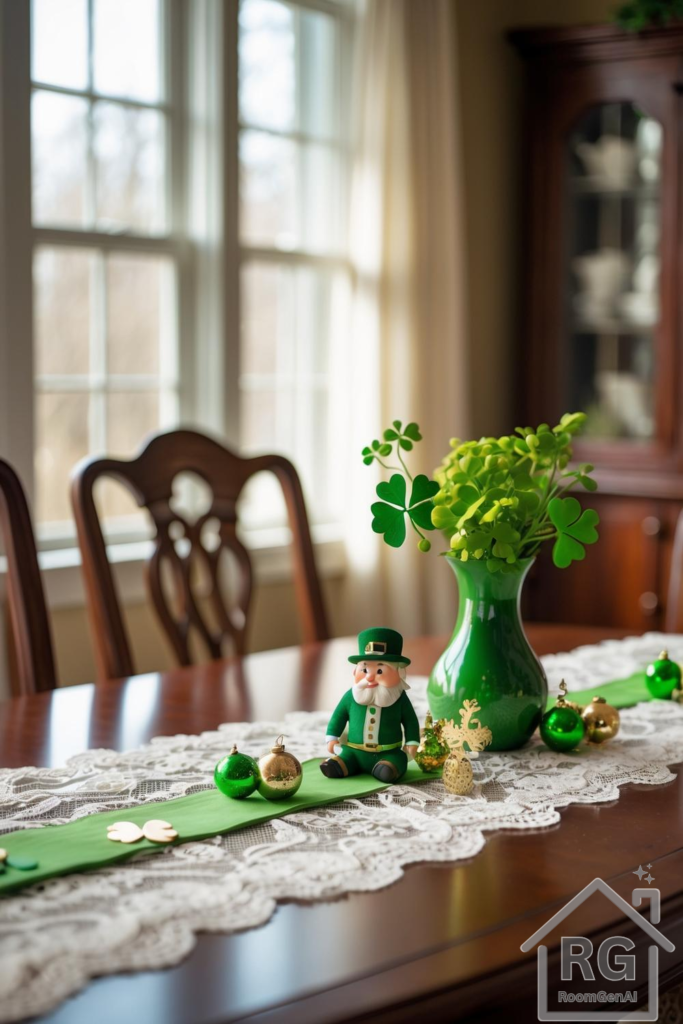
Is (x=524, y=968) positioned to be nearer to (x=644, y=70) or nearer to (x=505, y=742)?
(x=505, y=742)

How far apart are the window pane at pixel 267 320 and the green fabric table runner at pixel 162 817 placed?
228cm

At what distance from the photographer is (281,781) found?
1098 millimetres

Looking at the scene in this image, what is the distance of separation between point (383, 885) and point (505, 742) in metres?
0.37

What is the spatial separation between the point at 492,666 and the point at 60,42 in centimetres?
216

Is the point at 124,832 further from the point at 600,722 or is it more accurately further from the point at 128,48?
the point at 128,48

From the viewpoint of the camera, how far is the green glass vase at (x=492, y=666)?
4.16 feet

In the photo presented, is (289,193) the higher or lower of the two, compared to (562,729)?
higher

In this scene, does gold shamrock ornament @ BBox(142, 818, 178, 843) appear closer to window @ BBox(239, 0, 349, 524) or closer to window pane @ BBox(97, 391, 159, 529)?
window pane @ BBox(97, 391, 159, 529)

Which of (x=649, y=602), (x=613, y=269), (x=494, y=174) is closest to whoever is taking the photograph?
(x=649, y=602)

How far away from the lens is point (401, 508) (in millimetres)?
1278

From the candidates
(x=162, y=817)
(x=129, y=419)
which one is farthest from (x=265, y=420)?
(x=162, y=817)

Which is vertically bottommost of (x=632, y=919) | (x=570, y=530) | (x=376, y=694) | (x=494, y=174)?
(x=632, y=919)

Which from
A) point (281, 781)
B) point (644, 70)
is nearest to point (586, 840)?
point (281, 781)

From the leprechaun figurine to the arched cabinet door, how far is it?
2675mm
